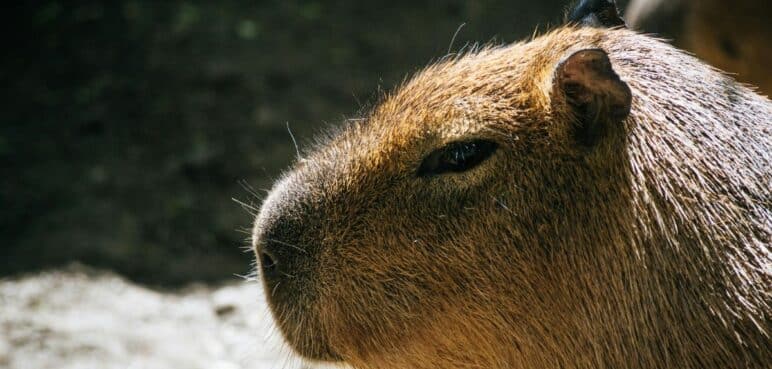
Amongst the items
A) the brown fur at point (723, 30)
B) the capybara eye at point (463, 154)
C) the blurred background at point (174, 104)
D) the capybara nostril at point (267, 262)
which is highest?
the capybara eye at point (463, 154)

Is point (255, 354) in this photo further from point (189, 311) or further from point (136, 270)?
point (136, 270)

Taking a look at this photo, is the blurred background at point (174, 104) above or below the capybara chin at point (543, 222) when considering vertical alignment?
below

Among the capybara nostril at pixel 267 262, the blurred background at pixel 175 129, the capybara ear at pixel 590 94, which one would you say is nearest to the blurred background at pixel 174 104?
the blurred background at pixel 175 129

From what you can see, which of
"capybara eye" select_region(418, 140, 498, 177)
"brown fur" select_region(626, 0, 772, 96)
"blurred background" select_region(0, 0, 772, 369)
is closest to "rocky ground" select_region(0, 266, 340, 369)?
"blurred background" select_region(0, 0, 772, 369)

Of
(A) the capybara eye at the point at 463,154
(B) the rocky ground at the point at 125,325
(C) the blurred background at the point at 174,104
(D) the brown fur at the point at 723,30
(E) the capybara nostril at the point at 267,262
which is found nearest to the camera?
(A) the capybara eye at the point at 463,154

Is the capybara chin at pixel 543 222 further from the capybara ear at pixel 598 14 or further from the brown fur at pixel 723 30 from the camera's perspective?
the brown fur at pixel 723 30

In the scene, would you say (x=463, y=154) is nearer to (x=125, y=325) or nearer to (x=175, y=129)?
(x=125, y=325)

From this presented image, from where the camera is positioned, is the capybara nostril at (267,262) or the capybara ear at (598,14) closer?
the capybara nostril at (267,262)
